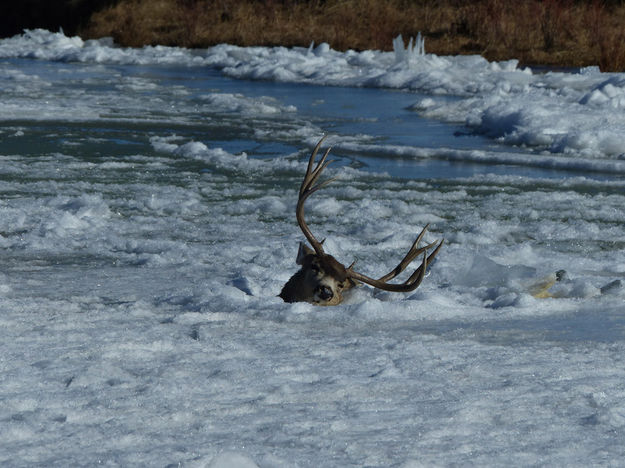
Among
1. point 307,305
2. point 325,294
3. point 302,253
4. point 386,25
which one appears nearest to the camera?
point 307,305

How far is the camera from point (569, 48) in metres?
23.5

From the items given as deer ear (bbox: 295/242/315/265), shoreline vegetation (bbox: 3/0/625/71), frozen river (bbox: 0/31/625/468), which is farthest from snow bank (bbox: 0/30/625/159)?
deer ear (bbox: 295/242/315/265)

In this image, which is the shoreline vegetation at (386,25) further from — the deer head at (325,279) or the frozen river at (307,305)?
the deer head at (325,279)

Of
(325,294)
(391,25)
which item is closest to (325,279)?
(325,294)

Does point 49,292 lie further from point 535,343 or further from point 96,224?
point 535,343

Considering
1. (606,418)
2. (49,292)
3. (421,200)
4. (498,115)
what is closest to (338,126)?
(498,115)

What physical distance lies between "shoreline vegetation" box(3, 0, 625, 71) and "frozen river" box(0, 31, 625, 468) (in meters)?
9.10

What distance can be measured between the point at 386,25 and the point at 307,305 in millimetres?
23728

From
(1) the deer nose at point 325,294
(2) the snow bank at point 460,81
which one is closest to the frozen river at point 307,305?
(2) the snow bank at point 460,81

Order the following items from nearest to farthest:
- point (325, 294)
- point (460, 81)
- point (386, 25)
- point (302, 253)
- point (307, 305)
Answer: point (307, 305)
point (325, 294)
point (302, 253)
point (460, 81)
point (386, 25)

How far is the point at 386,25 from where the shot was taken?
91.5 ft

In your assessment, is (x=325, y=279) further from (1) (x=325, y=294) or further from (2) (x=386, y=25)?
(2) (x=386, y=25)

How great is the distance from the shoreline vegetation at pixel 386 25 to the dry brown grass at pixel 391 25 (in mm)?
25

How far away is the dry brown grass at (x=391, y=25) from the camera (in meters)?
23.6
